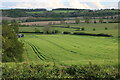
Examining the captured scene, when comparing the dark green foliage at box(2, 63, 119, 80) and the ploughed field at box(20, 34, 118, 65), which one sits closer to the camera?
the dark green foliage at box(2, 63, 119, 80)

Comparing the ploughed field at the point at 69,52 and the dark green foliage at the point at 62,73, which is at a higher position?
the dark green foliage at the point at 62,73

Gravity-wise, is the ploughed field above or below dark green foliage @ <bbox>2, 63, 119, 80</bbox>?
below

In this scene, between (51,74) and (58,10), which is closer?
(51,74)

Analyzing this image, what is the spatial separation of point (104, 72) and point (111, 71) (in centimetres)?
32

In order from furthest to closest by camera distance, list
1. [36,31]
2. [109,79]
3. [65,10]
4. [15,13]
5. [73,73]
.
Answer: [65,10]
[15,13]
[36,31]
[73,73]
[109,79]

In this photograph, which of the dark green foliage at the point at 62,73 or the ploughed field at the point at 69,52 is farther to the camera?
the ploughed field at the point at 69,52

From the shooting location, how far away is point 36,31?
8781 cm

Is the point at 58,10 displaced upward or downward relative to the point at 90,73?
upward

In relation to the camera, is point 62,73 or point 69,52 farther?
point 69,52

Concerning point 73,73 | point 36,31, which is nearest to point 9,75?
point 73,73

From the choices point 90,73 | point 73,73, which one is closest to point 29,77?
point 73,73

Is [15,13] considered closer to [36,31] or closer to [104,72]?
[36,31]

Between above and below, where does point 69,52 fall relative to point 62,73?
below

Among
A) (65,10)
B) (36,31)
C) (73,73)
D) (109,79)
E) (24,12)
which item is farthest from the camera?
(65,10)
